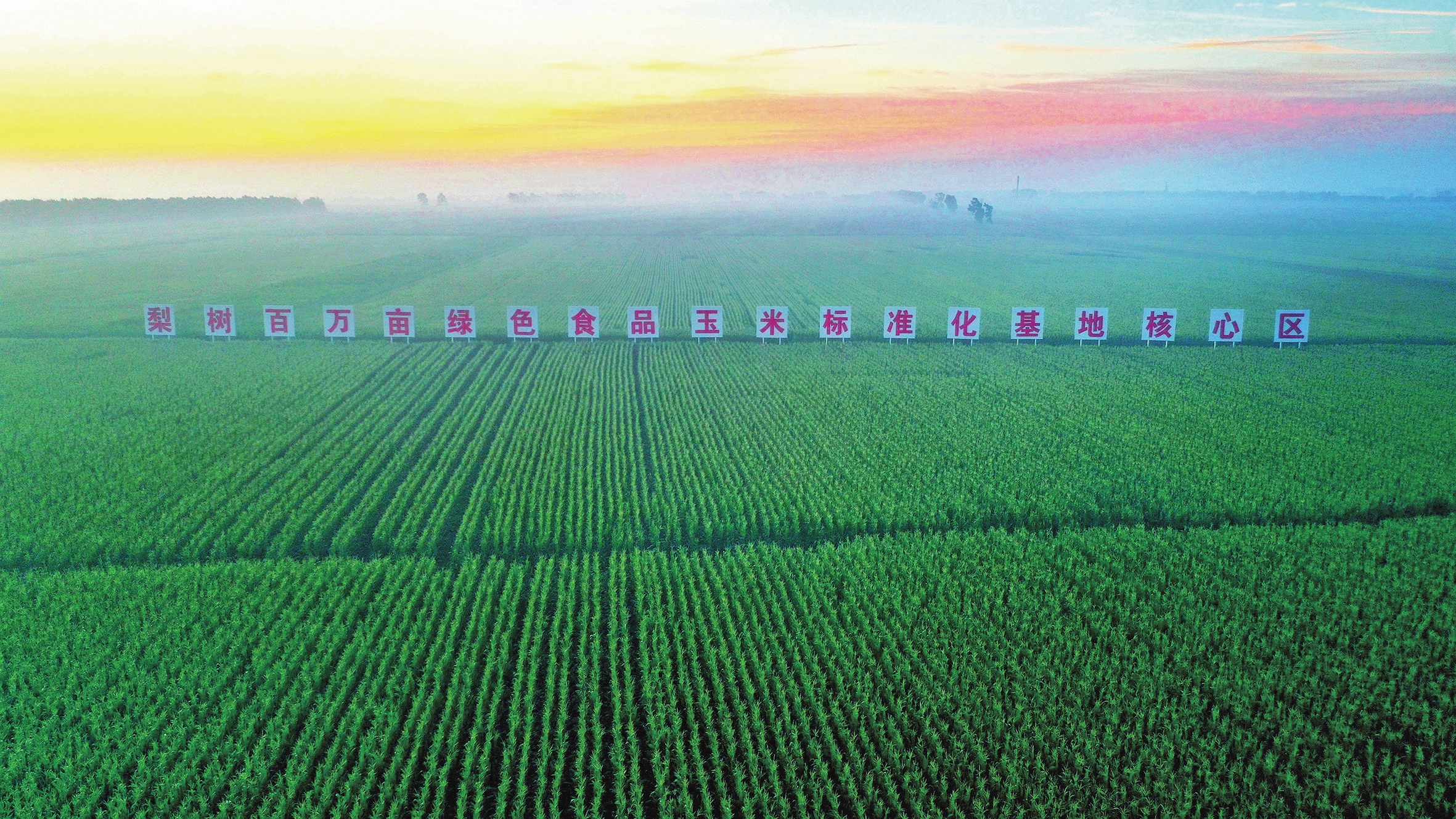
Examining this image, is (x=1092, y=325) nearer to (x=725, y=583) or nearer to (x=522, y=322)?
(x=522, y=322)

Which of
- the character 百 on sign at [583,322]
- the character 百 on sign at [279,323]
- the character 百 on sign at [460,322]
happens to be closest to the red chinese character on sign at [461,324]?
the character 百 on sign at [460,322]

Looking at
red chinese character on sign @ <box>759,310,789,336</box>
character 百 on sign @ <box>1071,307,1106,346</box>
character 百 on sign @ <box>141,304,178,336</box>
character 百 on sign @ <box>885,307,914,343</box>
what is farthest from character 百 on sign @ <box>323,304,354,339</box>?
character 百 on sign @ <box>1071,307,1106,346</box>

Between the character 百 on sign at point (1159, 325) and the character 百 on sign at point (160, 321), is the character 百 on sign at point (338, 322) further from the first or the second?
the character 百 on sign at point (1159, 325)

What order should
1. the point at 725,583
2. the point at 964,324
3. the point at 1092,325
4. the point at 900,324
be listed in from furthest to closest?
the point at 964,324 < the point at 900,324 < the point at 1092,325 < the point at 725,583

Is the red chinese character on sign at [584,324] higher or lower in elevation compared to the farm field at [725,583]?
higher

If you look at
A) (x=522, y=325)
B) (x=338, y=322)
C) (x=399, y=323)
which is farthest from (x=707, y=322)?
(x=338, y=322)

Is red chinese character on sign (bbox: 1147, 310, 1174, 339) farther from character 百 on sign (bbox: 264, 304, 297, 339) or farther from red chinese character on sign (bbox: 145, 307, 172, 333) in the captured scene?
red chinese character on sign (bbox: 145, 307, 172, 333)

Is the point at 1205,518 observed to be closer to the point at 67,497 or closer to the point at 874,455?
the point at 874,455

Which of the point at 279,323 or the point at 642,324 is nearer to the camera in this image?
the point at 642,324
